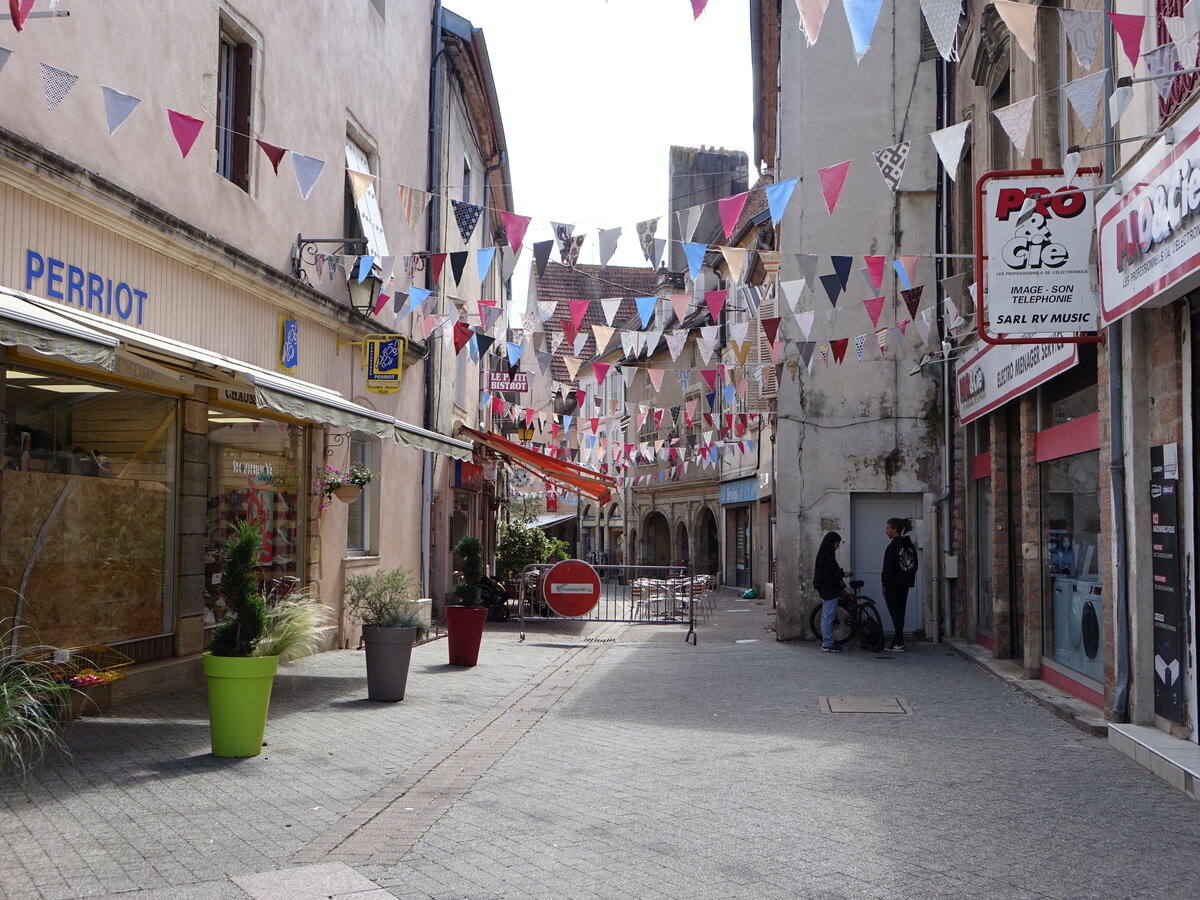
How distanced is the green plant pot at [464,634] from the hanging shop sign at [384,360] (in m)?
3.36

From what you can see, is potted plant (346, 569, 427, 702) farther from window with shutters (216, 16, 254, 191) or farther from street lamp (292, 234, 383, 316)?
street lamp (292, 234, 383, 316)

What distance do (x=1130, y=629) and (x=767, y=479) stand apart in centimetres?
2062

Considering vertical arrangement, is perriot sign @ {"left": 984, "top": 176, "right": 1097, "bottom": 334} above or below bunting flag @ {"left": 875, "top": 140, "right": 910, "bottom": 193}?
below

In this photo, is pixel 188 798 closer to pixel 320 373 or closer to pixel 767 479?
pixel 320 373

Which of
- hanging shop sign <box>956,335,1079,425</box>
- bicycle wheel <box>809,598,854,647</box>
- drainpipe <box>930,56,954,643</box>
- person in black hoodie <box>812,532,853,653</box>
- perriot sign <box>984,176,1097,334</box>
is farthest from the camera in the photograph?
drainpipe <box>930,56,954,643</box>

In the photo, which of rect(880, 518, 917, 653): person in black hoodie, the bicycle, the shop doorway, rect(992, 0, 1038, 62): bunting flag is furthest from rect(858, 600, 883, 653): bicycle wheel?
rect(992, 0, 1038, 62): bunting flag

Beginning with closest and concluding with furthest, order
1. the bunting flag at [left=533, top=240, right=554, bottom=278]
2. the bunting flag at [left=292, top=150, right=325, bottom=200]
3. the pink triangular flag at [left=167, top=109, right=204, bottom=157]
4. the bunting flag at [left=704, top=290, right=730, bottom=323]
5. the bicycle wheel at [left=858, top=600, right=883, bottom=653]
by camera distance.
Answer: the pink triangular flag at [left=167, top=109, right=204, bottom=157] → the bunting flag at [left=292, top=150, right=325, bottom=200] → the bunting flag at [left=533, top=240, right=554, bottom=278] → the bunting flag at [left=704, top=290, right=730, bottom=323] → the bicycle wheel at [left=858, top=600, right=883, bottom=653]

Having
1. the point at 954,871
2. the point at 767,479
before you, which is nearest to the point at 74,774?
the point at 954,871

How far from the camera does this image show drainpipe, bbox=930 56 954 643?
15.9 meters

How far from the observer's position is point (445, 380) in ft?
63.9

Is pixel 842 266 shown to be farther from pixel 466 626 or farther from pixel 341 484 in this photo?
pixel 341 484

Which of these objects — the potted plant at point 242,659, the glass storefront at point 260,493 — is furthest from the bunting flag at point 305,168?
the potted plant at point 242,659

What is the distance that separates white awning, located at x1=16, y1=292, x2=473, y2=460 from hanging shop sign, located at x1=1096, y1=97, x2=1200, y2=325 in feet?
19.6

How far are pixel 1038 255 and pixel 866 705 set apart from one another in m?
4.11
